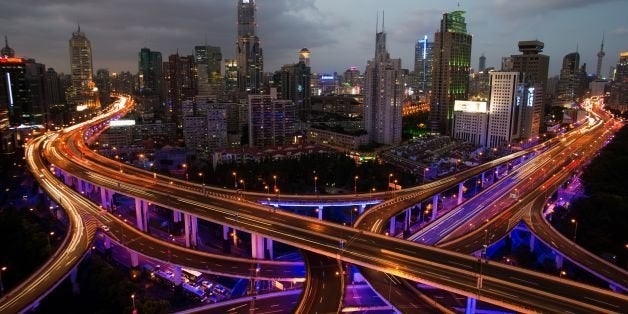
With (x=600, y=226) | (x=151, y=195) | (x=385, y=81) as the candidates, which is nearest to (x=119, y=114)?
(x=385, y=81)

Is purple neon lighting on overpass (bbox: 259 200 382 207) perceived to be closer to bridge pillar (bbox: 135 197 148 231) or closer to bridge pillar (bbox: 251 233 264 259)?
bridge pillar (bbox: 251 233 264 259)

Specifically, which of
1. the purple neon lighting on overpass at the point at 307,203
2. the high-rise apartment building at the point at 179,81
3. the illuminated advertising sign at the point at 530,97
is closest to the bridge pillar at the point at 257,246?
the purple neon lighting on overpass at the point at 307,203

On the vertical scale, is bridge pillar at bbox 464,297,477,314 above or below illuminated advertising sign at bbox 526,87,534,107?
below

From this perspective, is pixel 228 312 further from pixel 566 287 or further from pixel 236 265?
pixel 566 287

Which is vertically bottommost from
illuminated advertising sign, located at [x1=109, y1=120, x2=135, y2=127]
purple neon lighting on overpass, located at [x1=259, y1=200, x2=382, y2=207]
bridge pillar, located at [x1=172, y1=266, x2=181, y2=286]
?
bridge pillar, located at [x1=172, y1=266, x2=181, y2=286]

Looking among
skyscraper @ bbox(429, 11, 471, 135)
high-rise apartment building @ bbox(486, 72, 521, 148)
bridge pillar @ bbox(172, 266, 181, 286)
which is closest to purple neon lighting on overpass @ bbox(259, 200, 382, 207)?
bridge pillar @ bbox(172, 266, 181, 286)

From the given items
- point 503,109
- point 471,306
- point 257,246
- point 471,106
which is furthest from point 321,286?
point 471,106

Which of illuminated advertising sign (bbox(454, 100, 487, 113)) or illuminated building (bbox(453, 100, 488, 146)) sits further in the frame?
illuminated building (bbox(453, 100, 488, 146))
